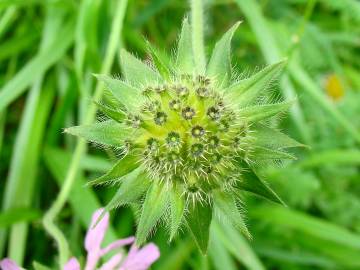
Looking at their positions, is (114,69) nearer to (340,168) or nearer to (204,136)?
(340,168)

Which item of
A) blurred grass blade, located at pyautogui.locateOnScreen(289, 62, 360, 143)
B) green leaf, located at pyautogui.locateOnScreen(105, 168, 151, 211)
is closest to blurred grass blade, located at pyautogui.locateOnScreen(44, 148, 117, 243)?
green leaf, located at pyautogui.locateOnScreen(105, 168, 151, 211)

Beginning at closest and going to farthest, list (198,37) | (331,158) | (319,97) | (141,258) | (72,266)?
1. (72,266)
2. (141,258)
3. (198,37)
4. (319,97)
5. (331,158)

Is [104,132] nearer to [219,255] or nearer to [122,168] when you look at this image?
[122,168]

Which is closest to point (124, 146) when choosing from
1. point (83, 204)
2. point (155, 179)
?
point (155, 179)

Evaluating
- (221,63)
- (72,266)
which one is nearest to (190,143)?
(221,63)

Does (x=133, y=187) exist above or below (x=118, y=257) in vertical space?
above

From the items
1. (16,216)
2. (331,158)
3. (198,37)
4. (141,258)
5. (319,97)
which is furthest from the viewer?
(331,158)

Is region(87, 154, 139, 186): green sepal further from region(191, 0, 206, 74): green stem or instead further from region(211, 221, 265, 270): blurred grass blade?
region(211, 221, 265, 270): blurred grass blade

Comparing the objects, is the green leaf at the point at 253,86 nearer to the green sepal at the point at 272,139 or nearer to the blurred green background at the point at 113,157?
the green sepal at the point at 272,139
